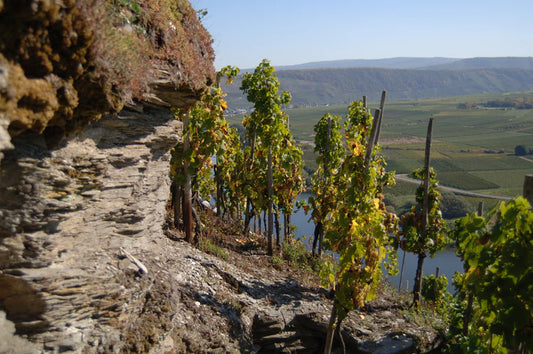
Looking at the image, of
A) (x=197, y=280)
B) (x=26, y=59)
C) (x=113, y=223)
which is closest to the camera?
(x=26, y=59)

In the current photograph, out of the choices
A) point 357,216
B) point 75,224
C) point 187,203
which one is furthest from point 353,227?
point 187,203

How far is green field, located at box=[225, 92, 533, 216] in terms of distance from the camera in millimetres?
72438

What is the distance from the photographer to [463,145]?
10606cm

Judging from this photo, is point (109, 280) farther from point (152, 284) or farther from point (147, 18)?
point (147, 18)

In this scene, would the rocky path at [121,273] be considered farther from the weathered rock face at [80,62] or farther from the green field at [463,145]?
the green field at [463,145]

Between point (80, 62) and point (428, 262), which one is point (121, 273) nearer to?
point (80, 62)

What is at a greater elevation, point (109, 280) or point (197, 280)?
point (109, 280)

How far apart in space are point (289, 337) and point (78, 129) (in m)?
5.36

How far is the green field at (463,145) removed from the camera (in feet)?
238

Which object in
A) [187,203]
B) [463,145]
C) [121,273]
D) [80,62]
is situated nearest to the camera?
[80,62]

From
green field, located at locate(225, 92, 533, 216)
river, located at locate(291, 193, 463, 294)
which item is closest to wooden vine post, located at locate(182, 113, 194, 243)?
river, located at locate(291, 193, 463, 294)

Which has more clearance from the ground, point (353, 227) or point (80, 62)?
point (80, 62)

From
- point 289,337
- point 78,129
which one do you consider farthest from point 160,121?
point 289,337

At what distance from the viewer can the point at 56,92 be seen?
3.61m
